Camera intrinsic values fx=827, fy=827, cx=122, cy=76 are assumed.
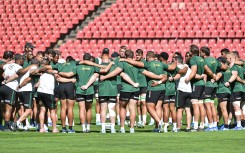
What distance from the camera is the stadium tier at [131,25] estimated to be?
40.0 metres

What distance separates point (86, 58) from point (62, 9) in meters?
25.5

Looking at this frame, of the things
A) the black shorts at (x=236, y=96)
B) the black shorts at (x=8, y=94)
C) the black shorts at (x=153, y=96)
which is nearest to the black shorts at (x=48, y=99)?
the black shorts at (x=8, y=94)

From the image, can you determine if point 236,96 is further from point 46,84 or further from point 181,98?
point 46,84

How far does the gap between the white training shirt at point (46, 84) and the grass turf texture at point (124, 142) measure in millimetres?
1120

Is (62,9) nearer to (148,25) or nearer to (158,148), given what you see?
(148,25)

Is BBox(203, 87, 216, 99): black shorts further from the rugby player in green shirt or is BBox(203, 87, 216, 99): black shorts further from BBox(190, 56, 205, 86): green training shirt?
the rugby player in green shirt

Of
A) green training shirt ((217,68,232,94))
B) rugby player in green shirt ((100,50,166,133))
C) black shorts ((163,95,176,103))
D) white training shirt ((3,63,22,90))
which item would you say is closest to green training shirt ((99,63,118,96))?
rugby player in green shirt ((100,50,166,133))

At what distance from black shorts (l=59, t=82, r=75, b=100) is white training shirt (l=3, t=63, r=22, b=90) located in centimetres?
134

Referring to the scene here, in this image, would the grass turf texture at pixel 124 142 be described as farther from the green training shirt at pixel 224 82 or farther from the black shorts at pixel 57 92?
the green training shirt at pixel 224 82

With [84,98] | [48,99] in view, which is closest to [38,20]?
[84,98]

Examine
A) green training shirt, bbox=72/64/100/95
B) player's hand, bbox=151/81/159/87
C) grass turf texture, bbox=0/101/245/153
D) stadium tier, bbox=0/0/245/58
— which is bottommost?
grass turf texture, bbox=0/101/245/153

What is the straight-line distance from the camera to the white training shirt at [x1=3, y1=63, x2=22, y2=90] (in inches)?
825

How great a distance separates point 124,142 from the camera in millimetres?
16969

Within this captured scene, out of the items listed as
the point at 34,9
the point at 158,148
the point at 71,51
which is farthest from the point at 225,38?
the point at 158,148
